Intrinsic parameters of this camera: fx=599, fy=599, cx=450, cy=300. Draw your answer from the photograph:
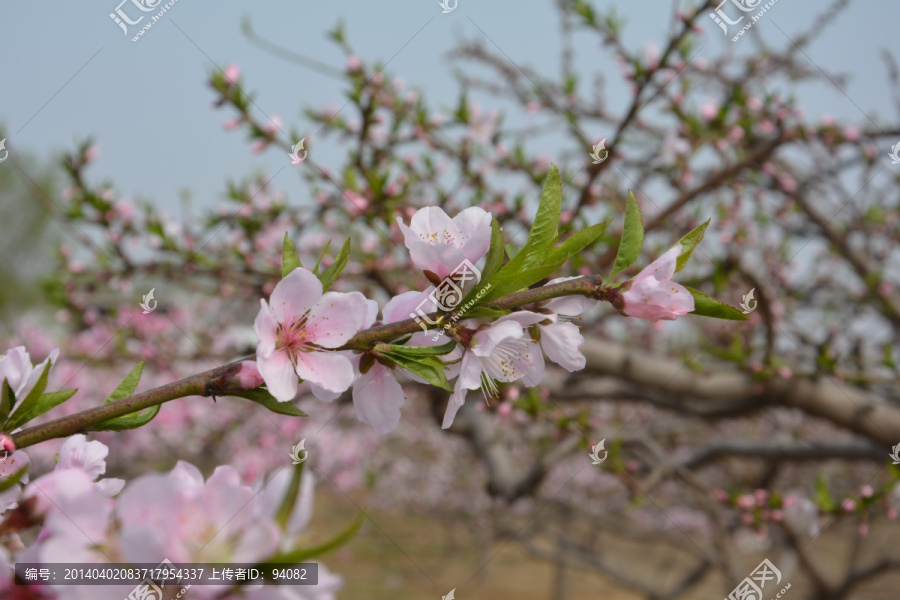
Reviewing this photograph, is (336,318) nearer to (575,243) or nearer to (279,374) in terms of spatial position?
(279,374)

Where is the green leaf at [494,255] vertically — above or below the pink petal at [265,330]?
above

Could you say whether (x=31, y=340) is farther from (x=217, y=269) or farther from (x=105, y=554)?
(x=105, y=554)

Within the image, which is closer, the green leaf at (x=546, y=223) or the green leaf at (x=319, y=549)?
the green leaf at (x=319, y=549)

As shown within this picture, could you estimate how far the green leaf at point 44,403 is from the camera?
2.02 feet

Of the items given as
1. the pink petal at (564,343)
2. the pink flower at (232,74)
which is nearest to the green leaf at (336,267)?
the pink petal at (564,343)

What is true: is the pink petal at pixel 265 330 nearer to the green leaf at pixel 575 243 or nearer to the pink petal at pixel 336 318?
the pink petal at pixel 336 318

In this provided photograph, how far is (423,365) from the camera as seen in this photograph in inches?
23.9

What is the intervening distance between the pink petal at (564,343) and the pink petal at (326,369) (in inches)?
8.7

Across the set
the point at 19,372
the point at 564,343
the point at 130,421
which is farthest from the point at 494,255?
the point at 19,372

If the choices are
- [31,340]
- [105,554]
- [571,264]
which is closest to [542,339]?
[105,554]

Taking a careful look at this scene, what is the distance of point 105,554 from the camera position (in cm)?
41

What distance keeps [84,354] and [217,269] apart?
7.25 feet

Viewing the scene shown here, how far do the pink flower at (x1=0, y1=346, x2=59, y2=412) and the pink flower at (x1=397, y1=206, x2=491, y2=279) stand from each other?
15.3 inches

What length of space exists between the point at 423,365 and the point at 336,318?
108 mm
